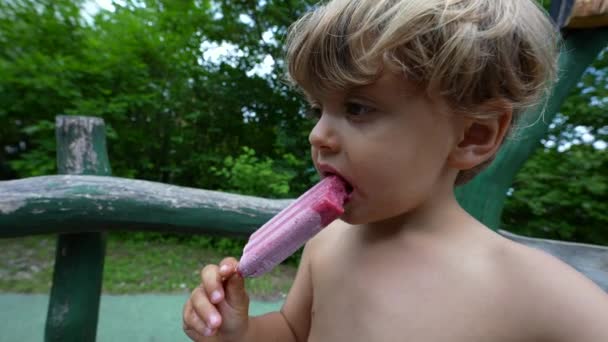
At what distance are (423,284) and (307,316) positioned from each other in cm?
36

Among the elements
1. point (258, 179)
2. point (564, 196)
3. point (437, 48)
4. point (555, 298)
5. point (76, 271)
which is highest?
point (437, 48)

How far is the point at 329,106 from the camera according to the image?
77cm

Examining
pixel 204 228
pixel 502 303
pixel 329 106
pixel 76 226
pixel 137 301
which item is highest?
pixel 329 106

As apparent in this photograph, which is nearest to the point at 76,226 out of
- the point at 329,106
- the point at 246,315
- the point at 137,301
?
the point at 246,315

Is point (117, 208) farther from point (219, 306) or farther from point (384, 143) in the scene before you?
point (384, 143)

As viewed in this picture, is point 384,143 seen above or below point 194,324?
above

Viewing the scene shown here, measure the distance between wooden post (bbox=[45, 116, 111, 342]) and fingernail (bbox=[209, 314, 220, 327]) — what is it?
3.93 ft

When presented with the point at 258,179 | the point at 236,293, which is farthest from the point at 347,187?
the point at 258,179

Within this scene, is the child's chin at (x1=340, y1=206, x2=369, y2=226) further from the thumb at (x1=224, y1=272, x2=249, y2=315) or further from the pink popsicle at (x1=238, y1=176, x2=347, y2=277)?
the thumb at (x1=224, y1=272, x2=249, y2=315)

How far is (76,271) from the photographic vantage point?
177cm

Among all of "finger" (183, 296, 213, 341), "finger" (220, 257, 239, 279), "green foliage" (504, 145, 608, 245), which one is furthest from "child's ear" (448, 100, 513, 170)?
"green foliage" (504, 145, 608, 245)

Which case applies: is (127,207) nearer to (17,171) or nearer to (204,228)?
(204,228)

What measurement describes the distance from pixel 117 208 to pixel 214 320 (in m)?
0.91

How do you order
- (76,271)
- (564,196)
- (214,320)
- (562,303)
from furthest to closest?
(564,196), (76,271), (214,320), (562,303)
